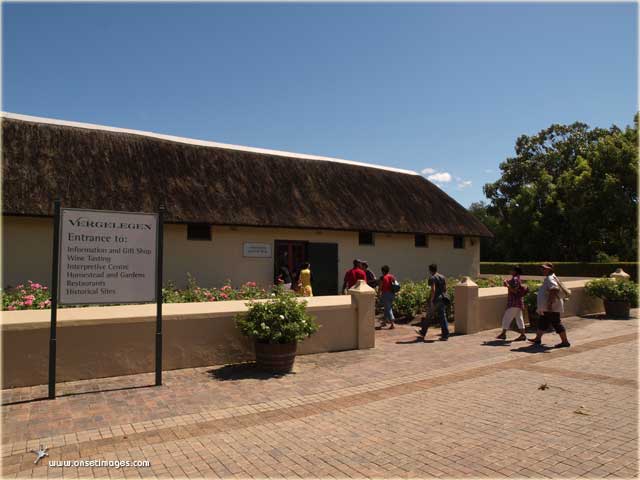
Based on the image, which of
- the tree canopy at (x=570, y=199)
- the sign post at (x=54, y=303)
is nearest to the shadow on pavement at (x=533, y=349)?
the sign post at (x=54, y=303)

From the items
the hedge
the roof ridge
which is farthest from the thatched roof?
the hedge

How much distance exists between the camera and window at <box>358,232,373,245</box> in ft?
65.4

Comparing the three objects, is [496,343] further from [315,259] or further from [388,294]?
[315,259]

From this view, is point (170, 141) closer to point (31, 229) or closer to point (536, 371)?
point (31, 229)

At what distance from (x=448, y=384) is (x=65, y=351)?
5.40 metres

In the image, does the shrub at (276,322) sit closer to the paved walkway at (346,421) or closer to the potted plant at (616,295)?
the paved walkway at (346,421)

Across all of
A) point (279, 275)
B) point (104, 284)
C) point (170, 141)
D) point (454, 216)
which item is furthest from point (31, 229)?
point (454, 216)

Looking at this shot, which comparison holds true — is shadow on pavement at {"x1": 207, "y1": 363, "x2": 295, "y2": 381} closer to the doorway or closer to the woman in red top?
the woman in red top

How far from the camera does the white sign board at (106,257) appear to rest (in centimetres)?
655

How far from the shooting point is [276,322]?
774 cm

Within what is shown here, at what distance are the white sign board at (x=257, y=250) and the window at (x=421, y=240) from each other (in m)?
7.13

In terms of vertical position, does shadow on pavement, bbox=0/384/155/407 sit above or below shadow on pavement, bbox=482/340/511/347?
below

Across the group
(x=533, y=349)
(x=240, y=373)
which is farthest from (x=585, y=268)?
(x=240, y=373)

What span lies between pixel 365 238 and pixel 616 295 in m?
8.91
